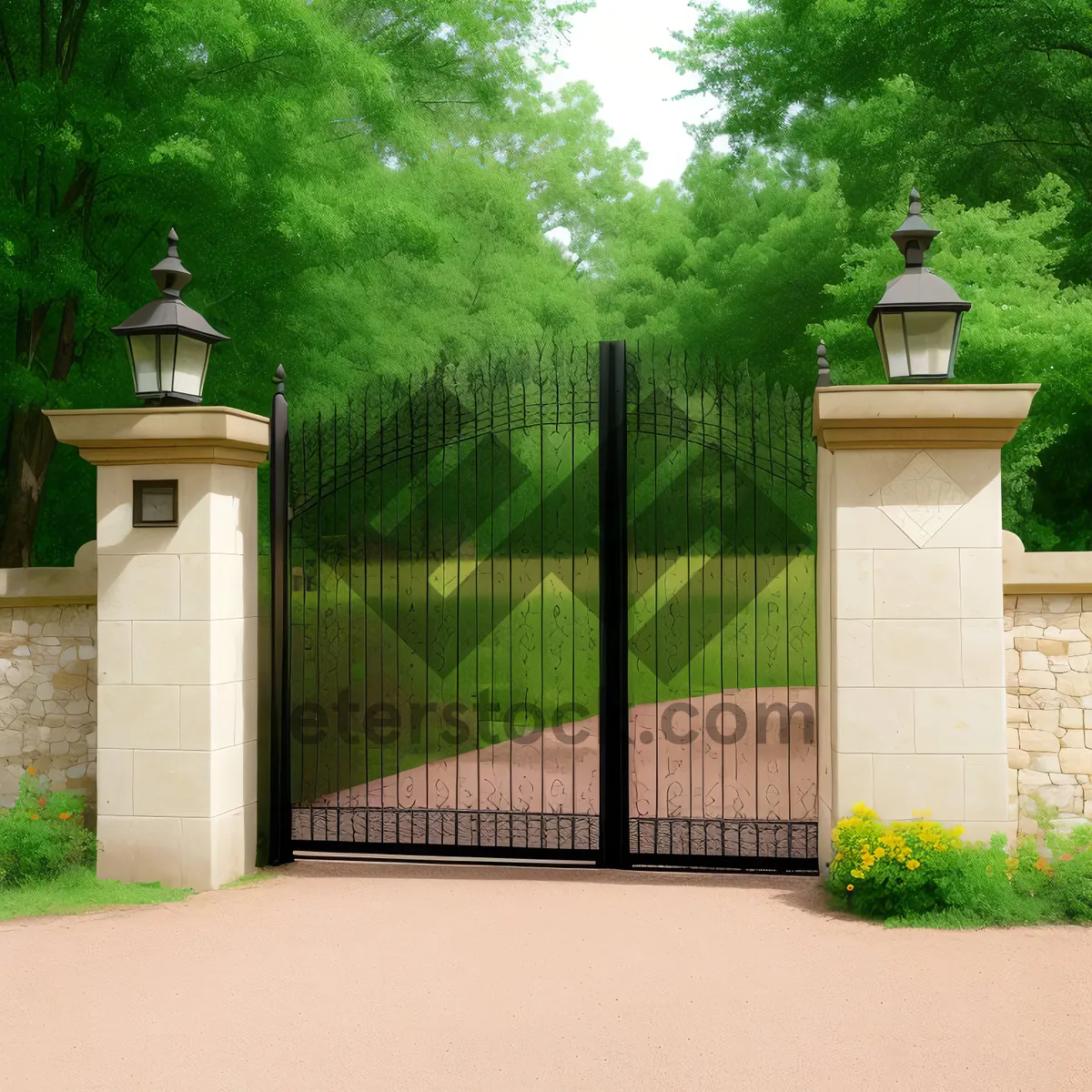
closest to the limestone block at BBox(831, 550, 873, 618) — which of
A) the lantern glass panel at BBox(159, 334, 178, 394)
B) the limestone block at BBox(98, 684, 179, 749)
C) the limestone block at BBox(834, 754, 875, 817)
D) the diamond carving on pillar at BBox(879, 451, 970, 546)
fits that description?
the diamond carving on pillar at BBox(879, 451, 970, 546)

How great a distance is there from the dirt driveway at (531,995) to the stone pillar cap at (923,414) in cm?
252

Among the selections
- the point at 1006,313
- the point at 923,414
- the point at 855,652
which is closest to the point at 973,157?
the point at 1006,313

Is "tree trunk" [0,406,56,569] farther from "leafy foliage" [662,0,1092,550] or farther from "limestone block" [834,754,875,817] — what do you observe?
"limestone block" [834,754,875,817]

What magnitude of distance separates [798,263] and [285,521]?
15801mm

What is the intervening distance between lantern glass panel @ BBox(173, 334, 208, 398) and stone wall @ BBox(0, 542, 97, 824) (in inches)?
58.8

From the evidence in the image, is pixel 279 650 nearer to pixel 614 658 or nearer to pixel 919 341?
pixel 614 658

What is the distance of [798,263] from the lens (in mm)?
20500

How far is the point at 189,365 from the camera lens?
6.56 meters

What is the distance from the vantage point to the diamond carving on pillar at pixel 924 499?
6.04 meters

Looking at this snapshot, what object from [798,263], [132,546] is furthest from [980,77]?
[132,546]

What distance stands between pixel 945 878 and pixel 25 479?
10.4 metres

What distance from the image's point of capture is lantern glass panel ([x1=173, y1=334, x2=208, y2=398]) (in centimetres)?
648

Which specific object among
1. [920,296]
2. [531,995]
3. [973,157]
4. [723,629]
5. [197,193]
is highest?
[973,157]

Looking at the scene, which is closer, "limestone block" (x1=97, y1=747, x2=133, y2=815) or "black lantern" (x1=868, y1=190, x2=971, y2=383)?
"black lantern" (x1=868, y1=190, x2=971, y2=383)
